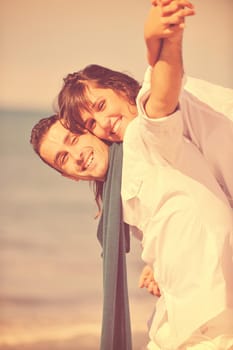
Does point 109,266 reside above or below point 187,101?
below

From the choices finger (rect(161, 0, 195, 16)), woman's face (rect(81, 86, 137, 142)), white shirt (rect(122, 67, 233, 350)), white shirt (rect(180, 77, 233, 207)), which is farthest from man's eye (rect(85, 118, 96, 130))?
finger (rect(161, 0, 195, 16))

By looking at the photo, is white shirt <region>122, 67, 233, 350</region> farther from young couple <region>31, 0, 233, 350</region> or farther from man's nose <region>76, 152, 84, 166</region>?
man's nose <region>76, 152, 84, 166</region>

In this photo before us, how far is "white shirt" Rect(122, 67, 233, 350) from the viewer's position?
57.1 inches

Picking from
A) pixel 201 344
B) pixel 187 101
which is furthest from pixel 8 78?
pixel 201 344

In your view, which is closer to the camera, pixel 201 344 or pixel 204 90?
pixel 201 344

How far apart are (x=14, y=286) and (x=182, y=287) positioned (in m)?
0.42

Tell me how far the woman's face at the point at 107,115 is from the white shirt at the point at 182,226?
0.25ft

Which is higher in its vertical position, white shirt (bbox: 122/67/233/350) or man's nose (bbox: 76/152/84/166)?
man's nose (bbox: 76/152/84/166)

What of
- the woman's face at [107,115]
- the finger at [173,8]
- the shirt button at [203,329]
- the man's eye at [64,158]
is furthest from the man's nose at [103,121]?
the shirt button at [203,329]

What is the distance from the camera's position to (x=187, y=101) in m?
1.51

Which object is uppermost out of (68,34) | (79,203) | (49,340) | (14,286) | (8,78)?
(68,34)

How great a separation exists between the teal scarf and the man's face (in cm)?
3

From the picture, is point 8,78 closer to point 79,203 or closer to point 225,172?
point 79,203

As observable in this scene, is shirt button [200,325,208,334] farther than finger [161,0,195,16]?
Yes
